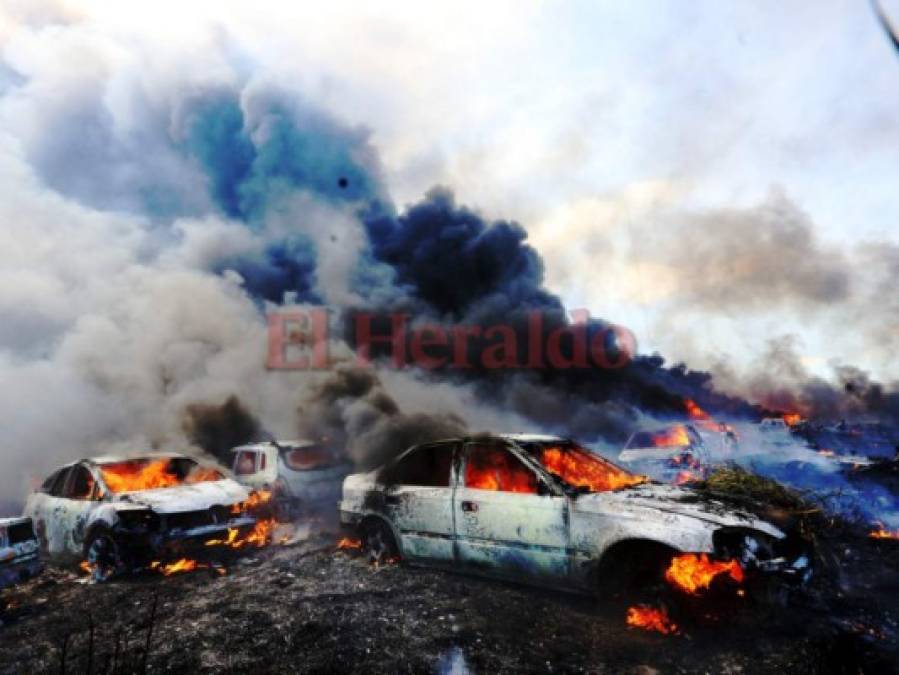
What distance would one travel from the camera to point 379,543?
593cm

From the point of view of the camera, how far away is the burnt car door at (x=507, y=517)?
435 cm

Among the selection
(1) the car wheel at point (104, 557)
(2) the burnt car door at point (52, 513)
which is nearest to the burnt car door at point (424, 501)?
(1) the car wheel at point (104, 557)

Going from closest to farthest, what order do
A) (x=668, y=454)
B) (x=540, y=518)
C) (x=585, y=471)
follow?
(x=540, y=518)
(x=585, y=471)
(x=668, y=454)

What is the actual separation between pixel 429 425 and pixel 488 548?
5.63 metres

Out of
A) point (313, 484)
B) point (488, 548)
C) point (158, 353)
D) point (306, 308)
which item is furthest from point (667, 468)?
point (306, 308)

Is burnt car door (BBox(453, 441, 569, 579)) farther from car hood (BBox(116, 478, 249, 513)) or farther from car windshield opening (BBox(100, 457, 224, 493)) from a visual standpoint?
car windshield opening (BBox(100, 457, 224, 493))

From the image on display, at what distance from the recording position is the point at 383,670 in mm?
3529

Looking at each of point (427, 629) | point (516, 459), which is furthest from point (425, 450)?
point (427, 629)

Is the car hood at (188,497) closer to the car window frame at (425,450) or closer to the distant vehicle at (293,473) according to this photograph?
the distant vehicle at (293,473)

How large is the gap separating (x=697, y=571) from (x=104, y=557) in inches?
250

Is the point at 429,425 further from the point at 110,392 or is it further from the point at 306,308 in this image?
the point at 306,308

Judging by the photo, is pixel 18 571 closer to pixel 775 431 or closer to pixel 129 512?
pixel 129 512

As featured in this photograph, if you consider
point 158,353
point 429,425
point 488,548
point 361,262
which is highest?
point 361,262

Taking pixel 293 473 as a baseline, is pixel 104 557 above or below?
below
